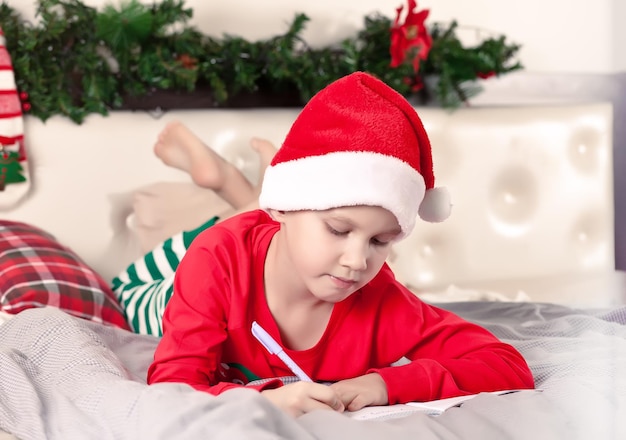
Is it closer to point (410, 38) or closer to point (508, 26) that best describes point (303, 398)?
point (410, 38)

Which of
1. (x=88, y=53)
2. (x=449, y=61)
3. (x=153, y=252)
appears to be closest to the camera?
(x=153, y=252)

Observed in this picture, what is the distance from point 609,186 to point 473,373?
149 cm

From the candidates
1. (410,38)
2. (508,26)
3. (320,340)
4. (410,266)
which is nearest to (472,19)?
(508,26)

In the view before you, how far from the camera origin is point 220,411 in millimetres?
745

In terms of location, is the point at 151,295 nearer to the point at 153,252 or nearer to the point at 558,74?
the point at 153,252

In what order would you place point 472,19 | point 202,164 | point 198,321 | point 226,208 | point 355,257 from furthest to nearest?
point 472,19 < point 226,208 < point 202,164 < point 198,321 < point 355,257

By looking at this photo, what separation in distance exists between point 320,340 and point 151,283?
2.24 feet

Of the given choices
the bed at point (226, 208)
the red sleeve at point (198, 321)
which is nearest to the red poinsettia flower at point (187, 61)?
the bed at point (226, 208)

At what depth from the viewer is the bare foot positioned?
176 cm

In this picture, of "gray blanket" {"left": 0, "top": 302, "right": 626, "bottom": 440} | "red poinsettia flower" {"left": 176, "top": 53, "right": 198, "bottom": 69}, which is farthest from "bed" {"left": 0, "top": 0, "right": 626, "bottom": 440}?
"red poinsettia flower" {"left": 176, "top": 53, "right": 198, "bottom": 69}

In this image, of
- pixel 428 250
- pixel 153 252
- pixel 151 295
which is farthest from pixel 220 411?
pixel 428 250

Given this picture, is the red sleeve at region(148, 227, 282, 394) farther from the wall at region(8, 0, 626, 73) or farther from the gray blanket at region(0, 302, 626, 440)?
the wall at region(8, 0, 626, 73)

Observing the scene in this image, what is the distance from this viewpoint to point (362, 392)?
956 millimetres

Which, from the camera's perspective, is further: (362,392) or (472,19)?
(472,19)
